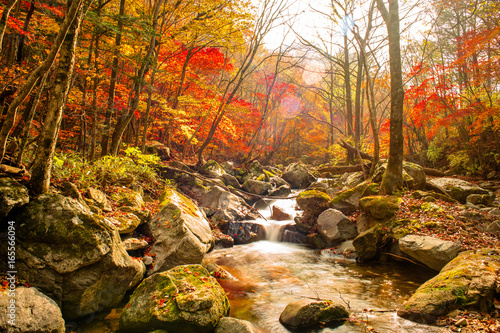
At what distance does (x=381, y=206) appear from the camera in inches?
278

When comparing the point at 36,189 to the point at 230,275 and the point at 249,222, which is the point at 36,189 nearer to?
the point at 230,275

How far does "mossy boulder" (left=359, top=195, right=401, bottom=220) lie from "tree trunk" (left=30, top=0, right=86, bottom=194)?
7.59 m

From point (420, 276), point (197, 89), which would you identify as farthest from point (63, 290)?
point (197, 89)

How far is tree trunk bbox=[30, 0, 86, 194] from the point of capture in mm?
3877

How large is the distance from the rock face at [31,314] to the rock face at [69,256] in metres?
0.46

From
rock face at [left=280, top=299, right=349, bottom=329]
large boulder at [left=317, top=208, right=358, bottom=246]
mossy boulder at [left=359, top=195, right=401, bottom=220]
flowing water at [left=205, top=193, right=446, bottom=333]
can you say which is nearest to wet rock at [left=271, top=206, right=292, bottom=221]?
large boulder at [left=317, top=208, right=358, bottom=246]

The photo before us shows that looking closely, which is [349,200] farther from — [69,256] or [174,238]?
[69,256]

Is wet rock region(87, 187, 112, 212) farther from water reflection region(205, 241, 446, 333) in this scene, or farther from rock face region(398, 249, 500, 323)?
rock face region(398, 249, 500, 323)

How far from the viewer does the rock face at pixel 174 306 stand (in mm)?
3244

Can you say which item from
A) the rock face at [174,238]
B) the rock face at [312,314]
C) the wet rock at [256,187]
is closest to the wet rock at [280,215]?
the wet rock at [256,187]

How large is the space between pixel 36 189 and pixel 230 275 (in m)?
4.18

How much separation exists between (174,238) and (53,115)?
3174 millimetres

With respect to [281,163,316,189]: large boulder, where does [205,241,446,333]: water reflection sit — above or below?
below

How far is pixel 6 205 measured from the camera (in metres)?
3.35
